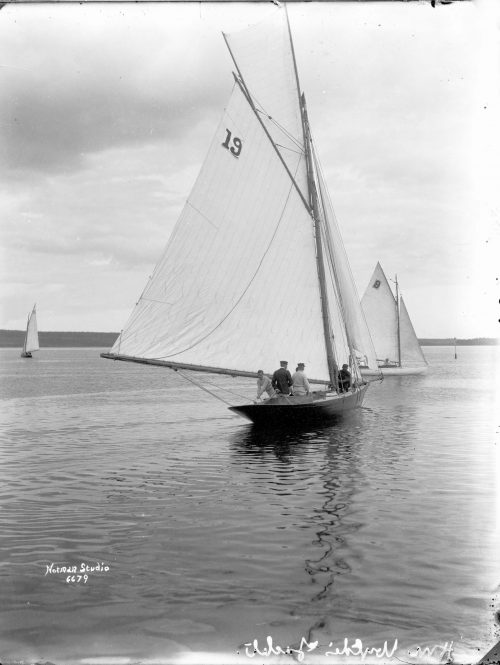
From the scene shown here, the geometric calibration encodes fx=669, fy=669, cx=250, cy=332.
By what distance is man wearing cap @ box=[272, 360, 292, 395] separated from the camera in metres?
25.7

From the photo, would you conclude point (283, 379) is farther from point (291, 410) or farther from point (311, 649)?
point (311, 649)

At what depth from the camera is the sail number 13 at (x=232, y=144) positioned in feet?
83.0

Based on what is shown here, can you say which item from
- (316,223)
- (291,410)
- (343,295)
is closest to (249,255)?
(316,223)

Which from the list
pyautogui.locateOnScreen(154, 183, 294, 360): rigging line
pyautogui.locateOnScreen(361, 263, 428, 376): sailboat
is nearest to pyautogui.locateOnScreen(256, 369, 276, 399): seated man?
pyautogui.locateOnScreen(154, 183, 294, 360): rigging line

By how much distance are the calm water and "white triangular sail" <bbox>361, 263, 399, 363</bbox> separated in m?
53.1

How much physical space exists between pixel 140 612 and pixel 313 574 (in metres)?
2.92

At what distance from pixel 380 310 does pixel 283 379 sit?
56.0 meters

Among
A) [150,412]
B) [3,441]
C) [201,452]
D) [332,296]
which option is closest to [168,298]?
[201,452]

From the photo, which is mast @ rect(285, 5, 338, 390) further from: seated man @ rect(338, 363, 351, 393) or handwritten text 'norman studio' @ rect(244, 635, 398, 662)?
handwritten text 'norman studio' @ rect(244, 635, 398, 662)

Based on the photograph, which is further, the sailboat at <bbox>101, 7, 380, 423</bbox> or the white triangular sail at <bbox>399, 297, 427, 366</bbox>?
the white triangular sail at <bbox>399, 297, 427, 366</bbox>

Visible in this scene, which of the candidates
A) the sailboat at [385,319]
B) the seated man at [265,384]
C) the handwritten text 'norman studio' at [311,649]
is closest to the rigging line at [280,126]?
the seated man at [265,384]

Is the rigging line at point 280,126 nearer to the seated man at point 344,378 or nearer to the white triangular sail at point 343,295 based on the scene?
the white triangular sail at point 343,295

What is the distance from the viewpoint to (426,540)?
12.5 metres

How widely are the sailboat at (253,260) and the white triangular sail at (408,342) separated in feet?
181
